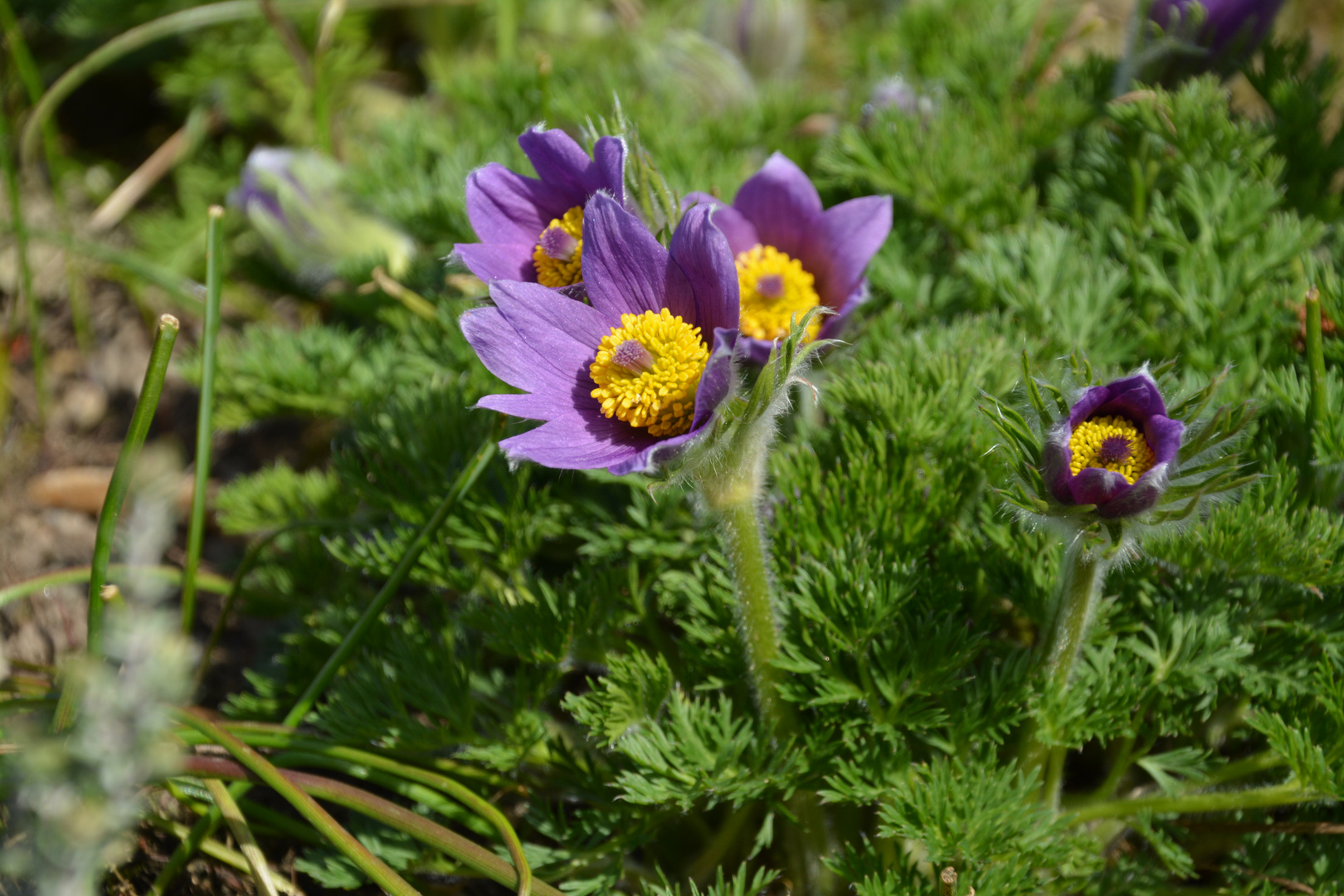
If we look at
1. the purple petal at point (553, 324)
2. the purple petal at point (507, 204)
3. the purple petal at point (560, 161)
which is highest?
the purple petal at point (560, 161)

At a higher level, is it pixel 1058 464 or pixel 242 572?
pixel 1058 464

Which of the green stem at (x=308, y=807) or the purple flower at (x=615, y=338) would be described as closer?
the purple flower at (x=615, y=338)

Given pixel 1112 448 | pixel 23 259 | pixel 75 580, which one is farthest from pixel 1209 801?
pixel 23 259

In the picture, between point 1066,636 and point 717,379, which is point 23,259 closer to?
point 717,379

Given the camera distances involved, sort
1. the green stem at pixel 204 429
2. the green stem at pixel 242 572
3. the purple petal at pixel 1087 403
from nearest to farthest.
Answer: the purple petal at pixel 1087 403, the green stem at pixel 204 429, the green stem at pixel 242 572

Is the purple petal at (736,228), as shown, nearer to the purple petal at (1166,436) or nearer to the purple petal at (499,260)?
the purple petal at (499,260)

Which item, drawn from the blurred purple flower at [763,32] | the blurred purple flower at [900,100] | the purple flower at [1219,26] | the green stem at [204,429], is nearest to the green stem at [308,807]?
the green stem at [204,429]

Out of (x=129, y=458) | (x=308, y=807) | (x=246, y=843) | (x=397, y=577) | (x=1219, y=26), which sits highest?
(x=1219, y=26)
